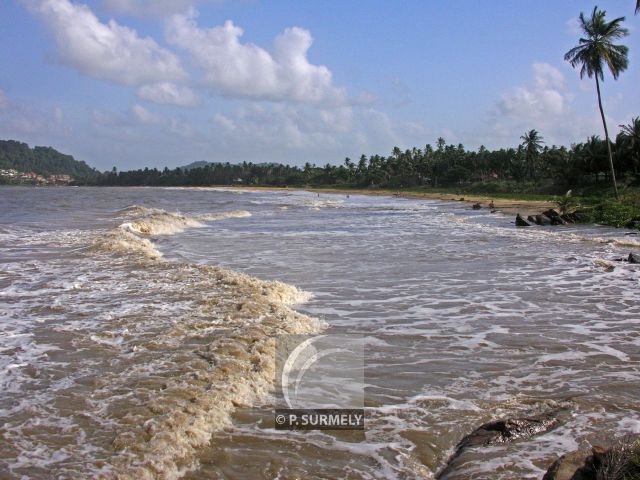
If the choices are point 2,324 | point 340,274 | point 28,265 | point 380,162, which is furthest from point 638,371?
point 380,162

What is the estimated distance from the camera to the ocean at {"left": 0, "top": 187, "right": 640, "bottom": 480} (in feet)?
13.1

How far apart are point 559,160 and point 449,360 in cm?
6275

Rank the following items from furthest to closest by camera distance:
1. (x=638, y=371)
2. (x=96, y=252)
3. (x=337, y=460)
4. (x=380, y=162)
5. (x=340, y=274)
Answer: (x=380, y=162) < (x=96, y=252) < (x=340, y=274) < (x=638, y=371) < (x=337, y=460)

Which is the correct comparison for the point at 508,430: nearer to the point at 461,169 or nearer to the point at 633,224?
the point at 633,224

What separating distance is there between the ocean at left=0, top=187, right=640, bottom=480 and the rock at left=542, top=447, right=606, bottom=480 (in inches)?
22.3

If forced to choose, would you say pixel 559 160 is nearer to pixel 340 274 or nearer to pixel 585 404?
pixel 340 274

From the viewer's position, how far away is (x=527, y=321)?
318 inches

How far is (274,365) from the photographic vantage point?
5934mm

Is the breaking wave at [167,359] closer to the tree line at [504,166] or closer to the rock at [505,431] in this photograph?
the rock at [505,431]

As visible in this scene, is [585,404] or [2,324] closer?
[585,404]

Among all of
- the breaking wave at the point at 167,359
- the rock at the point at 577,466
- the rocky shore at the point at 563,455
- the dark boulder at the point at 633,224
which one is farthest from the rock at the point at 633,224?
the rock at the point at 577,466

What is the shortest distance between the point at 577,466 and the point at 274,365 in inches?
137

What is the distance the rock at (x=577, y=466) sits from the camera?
3119mm

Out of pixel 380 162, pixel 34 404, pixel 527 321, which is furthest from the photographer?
pixel 380 162
